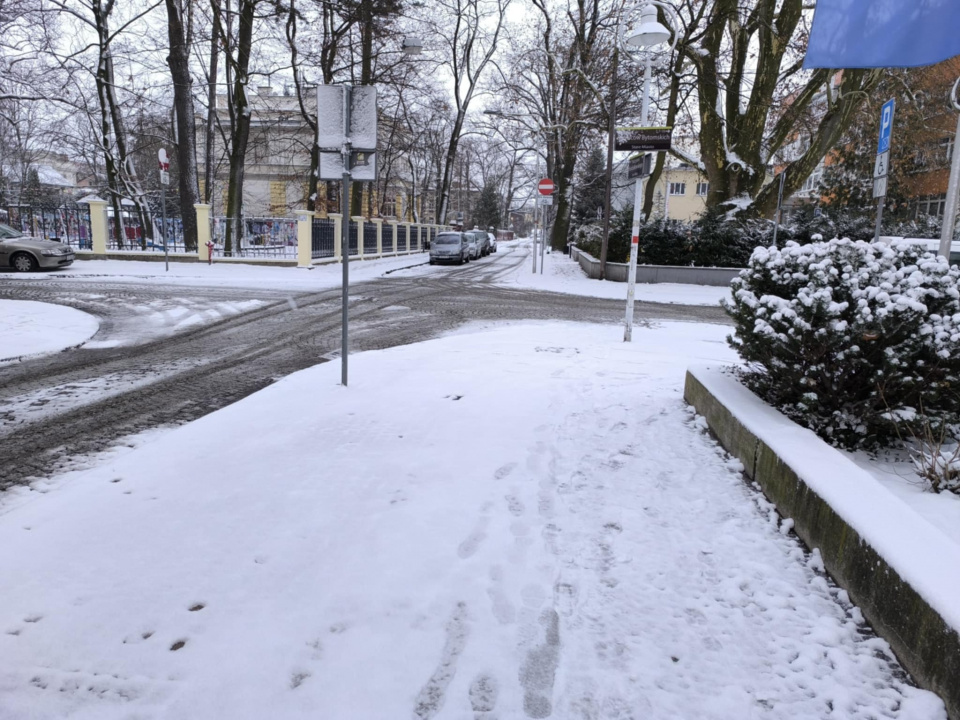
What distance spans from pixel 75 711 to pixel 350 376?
474cm

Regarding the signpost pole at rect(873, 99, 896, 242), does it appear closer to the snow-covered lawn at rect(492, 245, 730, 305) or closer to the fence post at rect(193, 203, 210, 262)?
the snow-covered lawn at rect(492, 245, 730, 305)

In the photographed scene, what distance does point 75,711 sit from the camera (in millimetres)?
2104

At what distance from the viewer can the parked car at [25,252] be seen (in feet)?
60.7

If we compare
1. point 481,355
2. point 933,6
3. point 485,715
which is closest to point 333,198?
point 481,355

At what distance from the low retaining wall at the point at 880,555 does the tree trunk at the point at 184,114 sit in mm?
24479

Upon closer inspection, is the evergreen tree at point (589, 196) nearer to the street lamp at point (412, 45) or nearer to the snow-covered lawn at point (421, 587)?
the street lamp at point (412, 45)

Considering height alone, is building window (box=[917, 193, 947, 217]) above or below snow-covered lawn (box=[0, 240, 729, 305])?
above

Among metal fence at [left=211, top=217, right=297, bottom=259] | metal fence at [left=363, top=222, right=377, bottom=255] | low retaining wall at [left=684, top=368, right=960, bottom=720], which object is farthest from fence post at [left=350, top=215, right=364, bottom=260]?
low retaining wall at [left=684, top=368, right=960, bottom=720]

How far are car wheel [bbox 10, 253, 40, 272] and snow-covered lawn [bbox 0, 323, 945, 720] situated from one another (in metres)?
18.3

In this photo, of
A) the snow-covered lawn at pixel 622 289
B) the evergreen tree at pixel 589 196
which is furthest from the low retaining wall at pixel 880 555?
the evergreen tree at pixel 589 196

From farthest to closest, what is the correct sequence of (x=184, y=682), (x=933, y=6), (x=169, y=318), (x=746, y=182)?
(x=746, y=182) < (x=169, y=318) < (x=933, y=6) < (x=184, y=682)

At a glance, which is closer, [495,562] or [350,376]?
[495,562]

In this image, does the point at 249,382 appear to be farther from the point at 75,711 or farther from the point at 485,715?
the point at 485,715

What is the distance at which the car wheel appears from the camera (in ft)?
61.3
